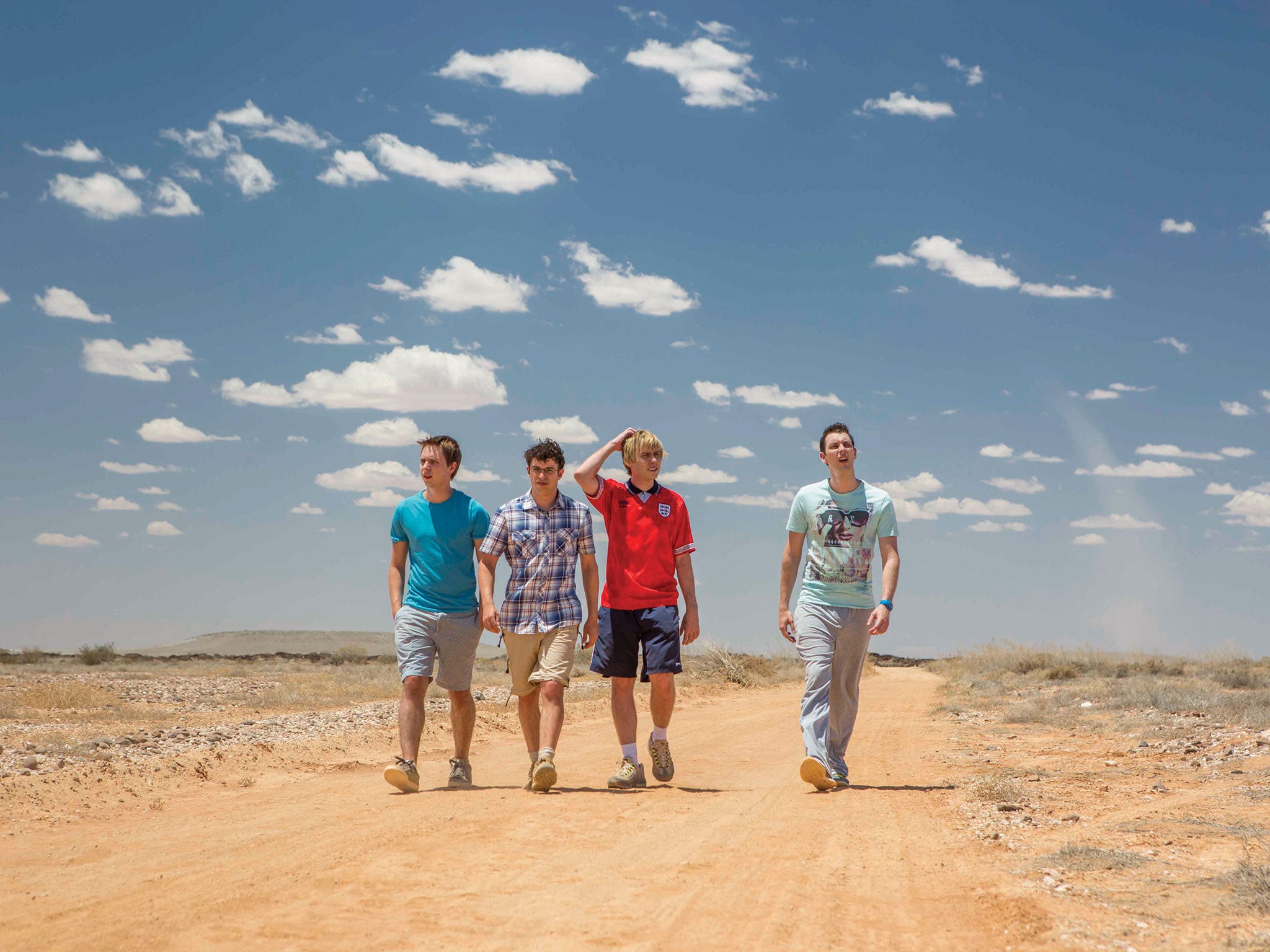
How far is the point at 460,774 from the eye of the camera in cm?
742

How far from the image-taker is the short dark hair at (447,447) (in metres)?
7.41

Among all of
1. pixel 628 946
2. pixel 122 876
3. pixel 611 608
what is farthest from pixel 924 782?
pixel 122 876

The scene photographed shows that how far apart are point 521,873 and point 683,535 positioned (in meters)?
3.13

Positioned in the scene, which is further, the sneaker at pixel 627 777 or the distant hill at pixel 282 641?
the distant hill at pixel 282 641

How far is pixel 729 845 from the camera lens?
5211 millimetres

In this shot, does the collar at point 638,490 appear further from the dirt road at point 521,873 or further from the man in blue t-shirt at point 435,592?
the dirt road at point 521,873

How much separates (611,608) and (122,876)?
135 inches

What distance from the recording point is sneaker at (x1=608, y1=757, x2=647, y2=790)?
7059 mm

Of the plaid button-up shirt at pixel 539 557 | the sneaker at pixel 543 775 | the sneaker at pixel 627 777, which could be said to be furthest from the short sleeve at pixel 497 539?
the sneaker at pixel 627 777

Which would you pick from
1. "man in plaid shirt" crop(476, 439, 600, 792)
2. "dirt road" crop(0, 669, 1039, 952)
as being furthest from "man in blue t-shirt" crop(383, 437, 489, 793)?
"dirt road" crop(0, 669, 1039, 952)

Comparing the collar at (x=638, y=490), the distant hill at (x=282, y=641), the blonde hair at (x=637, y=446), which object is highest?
the blonde hair at (x=637, y=446)

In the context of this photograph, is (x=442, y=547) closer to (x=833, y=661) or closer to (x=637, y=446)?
(x=637, y=446)

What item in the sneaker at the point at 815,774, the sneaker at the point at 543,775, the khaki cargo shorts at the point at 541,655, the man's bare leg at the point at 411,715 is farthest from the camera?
the man's bare leg at the point at 411,715

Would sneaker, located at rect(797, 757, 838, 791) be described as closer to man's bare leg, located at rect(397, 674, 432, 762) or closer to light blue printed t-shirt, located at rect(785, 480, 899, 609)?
light blue printed t-shirt, located at rect(785, 480, 899, 609)
